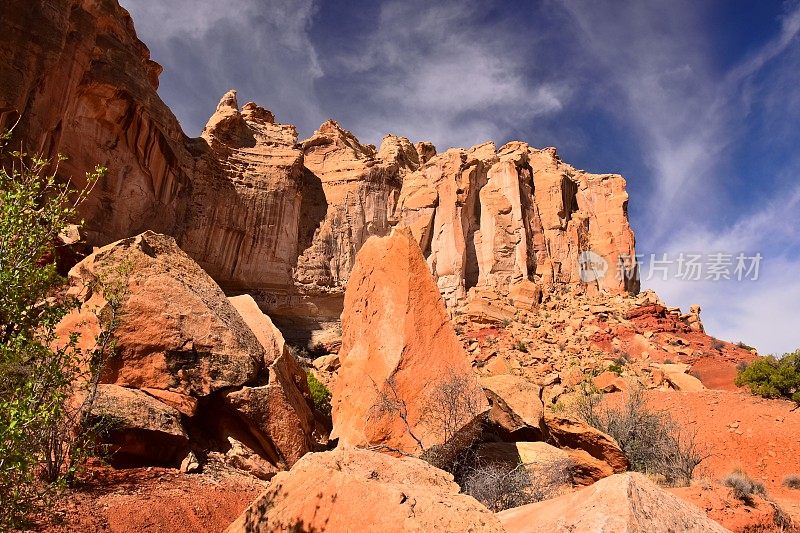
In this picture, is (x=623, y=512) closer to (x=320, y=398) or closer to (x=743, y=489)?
(x=743, y=489)

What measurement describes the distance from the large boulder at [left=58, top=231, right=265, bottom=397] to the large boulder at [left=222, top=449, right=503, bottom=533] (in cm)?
595

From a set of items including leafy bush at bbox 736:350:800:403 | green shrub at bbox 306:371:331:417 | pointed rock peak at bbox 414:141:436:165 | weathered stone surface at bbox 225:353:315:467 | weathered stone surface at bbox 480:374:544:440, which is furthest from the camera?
pointed rock peak at bbox 414:141:436:165

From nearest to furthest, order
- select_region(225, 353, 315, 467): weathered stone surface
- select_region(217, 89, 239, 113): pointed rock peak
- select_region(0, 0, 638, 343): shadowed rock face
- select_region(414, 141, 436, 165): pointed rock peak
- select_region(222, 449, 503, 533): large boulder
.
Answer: select_region(222, 449, 503, 533): large boulder, select_region(225, 353, 315, 467): weathered stone surface, select_region(0, 0, 638, 343): shadowed rock face, select_region(217, 89, 239, 113): pointed rock peak, select_region(414, 141, 436, 165): pointed rock peak

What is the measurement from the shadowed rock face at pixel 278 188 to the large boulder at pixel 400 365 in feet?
54.3

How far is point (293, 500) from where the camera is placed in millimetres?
3402

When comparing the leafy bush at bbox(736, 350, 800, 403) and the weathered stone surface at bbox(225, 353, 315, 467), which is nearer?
the weathered stone surface at bbox(225, 353, 315, 467)

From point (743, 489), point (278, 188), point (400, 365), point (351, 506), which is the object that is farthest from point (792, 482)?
point (278, 188)

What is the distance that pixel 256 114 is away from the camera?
144ft

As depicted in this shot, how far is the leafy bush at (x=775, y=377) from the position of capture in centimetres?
1931

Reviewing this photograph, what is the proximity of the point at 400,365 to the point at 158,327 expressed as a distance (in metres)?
4.66

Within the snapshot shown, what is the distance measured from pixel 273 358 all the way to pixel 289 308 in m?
24.5

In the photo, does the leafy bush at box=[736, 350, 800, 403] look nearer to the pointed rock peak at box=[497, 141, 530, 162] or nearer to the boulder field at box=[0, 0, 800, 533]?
the boulder field at box=[0, 0, 800, 533]

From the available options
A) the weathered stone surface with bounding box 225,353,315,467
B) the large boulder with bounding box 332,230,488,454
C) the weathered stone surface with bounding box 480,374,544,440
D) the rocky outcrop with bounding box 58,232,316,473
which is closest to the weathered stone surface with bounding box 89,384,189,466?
the rocky outcrop with bounding box 58,232,316,473

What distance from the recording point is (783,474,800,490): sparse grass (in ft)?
38.8
